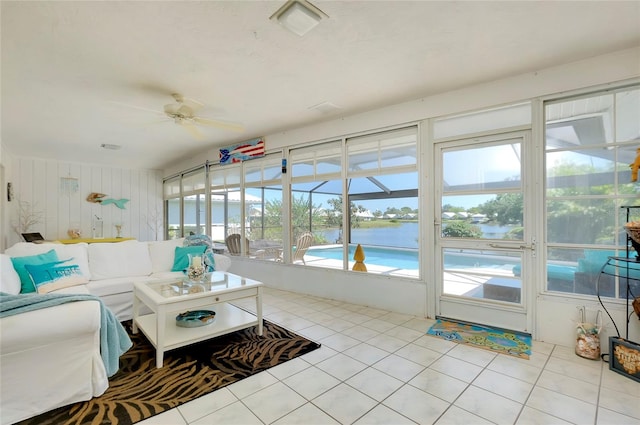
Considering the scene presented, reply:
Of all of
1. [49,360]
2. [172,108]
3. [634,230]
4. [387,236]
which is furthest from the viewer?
[387,236]

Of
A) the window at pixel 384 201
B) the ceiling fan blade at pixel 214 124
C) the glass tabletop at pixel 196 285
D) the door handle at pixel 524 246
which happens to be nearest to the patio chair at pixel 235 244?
the window at pixel 384 201

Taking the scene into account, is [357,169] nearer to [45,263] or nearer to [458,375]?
[458,375]

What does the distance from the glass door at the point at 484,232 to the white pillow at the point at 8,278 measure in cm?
421

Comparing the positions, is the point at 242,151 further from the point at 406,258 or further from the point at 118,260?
the point at 406,258

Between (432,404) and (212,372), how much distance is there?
1623 mm

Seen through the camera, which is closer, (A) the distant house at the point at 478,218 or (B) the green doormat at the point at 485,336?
(B) the green doormat at the point at 485,336

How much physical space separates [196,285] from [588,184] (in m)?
3.87

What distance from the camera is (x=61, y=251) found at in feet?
11.2

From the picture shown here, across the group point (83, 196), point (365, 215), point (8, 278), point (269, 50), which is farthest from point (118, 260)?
point (83, 196)

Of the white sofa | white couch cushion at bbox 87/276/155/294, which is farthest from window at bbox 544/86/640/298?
white couch cushion at bbox 87/276/155/294

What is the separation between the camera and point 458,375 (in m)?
2.24

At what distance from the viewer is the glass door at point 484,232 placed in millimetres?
3027

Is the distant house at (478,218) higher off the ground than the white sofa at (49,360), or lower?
higher

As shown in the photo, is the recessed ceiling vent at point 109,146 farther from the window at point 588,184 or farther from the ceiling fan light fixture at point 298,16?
the window at point 588,184
